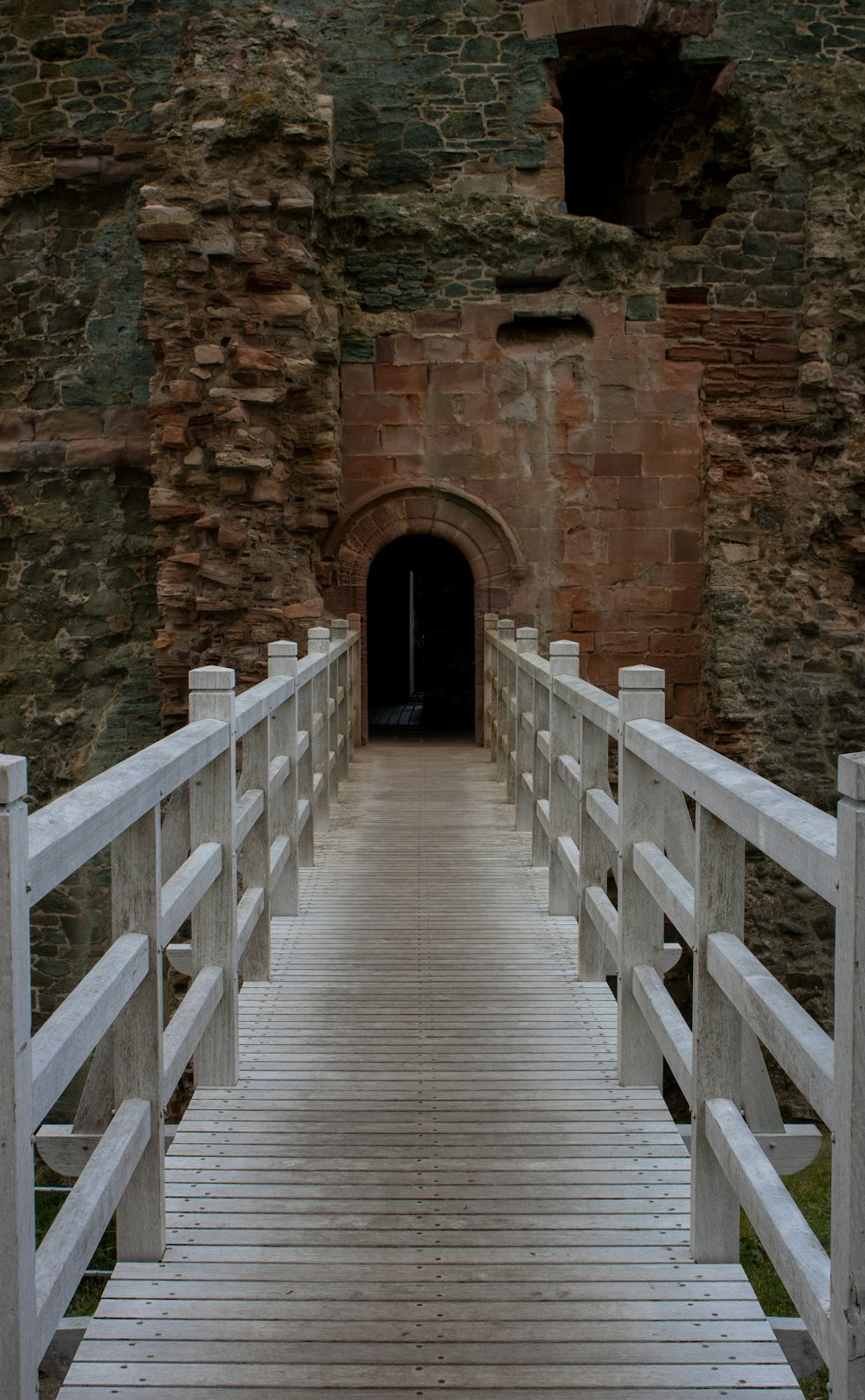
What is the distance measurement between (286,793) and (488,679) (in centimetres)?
651

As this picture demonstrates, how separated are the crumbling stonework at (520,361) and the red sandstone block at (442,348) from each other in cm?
5

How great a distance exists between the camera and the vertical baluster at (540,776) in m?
7.09

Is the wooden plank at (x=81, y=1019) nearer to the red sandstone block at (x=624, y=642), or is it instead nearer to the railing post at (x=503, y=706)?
the railing post at (x=503, y=706)

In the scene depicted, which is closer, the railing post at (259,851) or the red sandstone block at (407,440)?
the railing post at (259,851)

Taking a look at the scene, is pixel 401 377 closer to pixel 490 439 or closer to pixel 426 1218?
pixel 490 439

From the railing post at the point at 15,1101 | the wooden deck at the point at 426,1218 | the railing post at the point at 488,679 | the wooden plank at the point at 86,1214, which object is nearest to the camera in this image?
the railing post at the point at 15,1101

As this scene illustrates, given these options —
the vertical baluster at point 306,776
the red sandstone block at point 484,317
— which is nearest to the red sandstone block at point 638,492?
the red sandstone block at point 484,317

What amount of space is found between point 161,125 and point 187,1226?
10887mm

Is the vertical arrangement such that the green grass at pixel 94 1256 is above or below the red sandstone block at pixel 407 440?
below

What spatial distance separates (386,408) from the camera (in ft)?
44.0

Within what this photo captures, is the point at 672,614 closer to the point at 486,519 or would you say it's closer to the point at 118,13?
the point at 486,519

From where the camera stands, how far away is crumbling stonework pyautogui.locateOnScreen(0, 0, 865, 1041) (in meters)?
13.2

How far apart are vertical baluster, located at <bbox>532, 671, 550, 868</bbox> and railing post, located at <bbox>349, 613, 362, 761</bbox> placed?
463 cm

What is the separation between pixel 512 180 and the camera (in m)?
13.4
